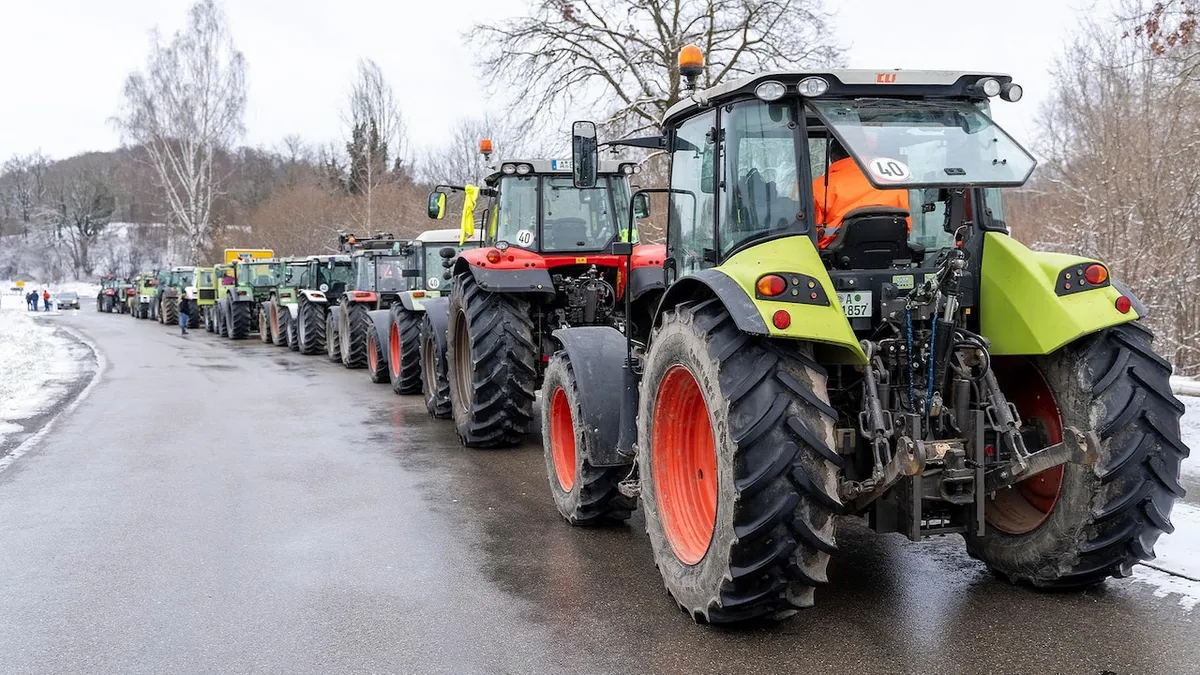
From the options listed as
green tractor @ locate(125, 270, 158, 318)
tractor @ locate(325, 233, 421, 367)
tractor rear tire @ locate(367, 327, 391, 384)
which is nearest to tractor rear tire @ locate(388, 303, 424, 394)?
tractor rear tire @ locate(367, 327, 391, 384)

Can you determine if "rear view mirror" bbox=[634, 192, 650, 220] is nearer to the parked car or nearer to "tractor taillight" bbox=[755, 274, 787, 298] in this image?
"tractor taillight" bbox=[755, 274, 787, 298]

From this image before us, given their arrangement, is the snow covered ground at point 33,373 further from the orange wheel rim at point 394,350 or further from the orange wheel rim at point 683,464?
the orange wheel rim at point 683,464

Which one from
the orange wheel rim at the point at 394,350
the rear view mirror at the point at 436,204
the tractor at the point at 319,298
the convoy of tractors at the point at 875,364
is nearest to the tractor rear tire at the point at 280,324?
the tractor at the point at 319,298

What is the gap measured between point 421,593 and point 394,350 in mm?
9318

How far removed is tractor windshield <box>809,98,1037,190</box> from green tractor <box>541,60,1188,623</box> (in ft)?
0.03

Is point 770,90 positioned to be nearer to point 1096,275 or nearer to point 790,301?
point 790,301

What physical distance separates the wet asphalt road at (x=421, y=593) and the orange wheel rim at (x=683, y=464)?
1.23 feet

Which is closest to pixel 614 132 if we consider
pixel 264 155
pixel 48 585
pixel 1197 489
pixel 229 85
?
pixel 1197 489

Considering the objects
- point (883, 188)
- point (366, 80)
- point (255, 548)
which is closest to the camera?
point (883, 188)

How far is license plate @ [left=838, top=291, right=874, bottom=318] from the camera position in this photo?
443 cm

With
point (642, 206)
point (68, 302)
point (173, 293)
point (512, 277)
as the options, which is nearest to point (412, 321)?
point (512, 277)

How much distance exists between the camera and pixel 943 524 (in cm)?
437

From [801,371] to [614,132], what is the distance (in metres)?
17.8

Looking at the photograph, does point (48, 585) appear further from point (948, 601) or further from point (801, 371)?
point (948, 601)
